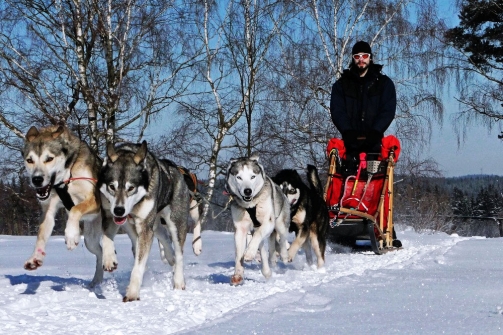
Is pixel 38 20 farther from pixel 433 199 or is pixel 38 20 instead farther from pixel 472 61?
pixel 472 61

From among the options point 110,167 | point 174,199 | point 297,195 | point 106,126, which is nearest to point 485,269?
point 297,195

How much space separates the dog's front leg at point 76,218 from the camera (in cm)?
433

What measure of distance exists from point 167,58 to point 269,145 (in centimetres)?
285

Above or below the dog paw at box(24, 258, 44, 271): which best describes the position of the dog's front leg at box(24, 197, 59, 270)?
above

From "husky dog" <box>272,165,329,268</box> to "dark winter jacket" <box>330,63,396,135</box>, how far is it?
971 millimetres

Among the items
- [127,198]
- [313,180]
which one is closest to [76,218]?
[127,198]

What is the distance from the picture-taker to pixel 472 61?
16406 millimetres

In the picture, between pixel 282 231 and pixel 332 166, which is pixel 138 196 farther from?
pixel 332 166

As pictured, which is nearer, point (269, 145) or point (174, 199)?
point (174, 199)

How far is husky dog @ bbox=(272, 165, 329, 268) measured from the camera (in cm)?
638

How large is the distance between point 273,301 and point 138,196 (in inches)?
43.8

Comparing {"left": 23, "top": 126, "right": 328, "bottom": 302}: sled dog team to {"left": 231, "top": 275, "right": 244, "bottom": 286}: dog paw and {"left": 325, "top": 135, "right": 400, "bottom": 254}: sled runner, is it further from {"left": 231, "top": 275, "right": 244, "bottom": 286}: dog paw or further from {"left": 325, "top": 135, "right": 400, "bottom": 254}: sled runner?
{"left": 325, "top": 135, "right": 400, "bottom": 254}: sled runner

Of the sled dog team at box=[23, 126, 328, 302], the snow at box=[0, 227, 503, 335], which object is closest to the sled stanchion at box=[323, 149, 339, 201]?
the snow at box=[0, 227, 503, 335]

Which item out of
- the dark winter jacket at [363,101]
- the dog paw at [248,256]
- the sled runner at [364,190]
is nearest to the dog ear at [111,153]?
the dog paw at [248,256]
